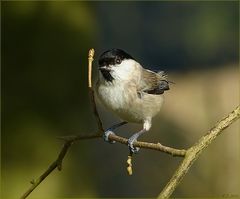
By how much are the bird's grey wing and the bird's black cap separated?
0.23 metres

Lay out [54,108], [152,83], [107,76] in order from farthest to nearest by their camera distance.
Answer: [54,108], [152,83], [107,76]

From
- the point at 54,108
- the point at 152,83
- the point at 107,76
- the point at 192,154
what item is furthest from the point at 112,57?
the point at 54,108

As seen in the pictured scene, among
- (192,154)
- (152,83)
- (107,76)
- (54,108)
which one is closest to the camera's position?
(192,154)

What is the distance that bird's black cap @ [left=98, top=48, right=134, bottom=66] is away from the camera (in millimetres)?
2213

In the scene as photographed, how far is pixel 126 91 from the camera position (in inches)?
94.0

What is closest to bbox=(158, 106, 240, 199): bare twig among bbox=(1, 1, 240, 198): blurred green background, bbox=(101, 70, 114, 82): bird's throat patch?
bbox=(101, 70, 114, 82): bird's throat patch

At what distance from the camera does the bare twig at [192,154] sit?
1.12 m

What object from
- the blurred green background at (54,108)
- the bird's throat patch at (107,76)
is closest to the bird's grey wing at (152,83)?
the bird's throat patch at (107,76)

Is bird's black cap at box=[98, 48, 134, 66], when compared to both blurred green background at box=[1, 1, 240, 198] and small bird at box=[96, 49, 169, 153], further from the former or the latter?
blurred green background at box=[1, 1, 240, 198]

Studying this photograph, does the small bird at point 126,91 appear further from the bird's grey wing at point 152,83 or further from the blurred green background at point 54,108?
the blurred green background at point 54,108

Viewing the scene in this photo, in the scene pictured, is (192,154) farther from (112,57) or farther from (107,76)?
(107,76)

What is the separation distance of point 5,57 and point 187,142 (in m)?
1.61

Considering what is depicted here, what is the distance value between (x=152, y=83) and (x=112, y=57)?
371 millimetres

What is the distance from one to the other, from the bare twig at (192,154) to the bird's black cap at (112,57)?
38.4 inches
